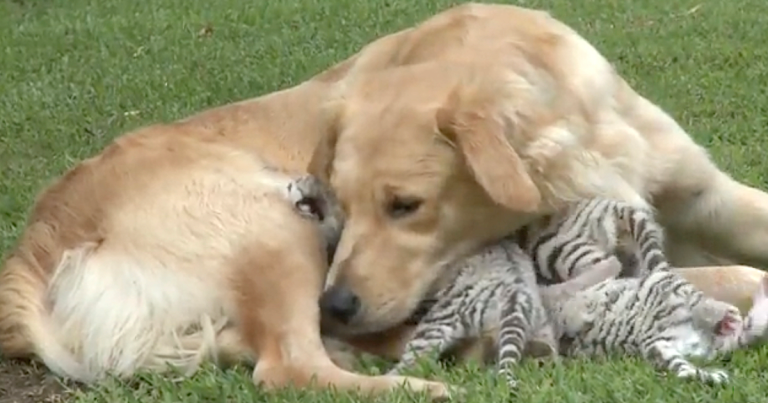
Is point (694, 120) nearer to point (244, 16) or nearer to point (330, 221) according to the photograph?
point (330, 221)

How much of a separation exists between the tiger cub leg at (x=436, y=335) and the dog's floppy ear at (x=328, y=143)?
0.62m

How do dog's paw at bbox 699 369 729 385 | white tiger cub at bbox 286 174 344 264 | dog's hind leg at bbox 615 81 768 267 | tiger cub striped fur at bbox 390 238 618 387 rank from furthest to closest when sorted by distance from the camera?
dog's hind leg at bbox 615 81 768 267 < white tiger cub at bbox 286 174 344 264 < tiger cub striped fur at bbox 390 238 618 387 < dog's paw at bbox 699 369 729 385

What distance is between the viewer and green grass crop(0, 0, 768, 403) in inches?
219

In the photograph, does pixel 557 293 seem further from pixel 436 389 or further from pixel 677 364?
pixel 436 389

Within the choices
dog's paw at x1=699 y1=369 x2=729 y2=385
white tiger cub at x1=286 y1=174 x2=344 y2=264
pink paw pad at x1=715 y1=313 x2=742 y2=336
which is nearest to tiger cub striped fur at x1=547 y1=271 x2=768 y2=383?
pink paw pad at x1=715 y1=313 x2=742 y2=336

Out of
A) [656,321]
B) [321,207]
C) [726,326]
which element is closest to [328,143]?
[321,207]

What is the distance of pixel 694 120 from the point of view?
645 centimetres

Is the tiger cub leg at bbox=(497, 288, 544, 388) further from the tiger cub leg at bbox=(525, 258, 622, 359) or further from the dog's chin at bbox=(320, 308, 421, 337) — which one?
the dog's chin at bbox=(320, 308, 421, 337)

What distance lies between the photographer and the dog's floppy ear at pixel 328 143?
4008 millimetres

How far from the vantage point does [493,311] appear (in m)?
3.51

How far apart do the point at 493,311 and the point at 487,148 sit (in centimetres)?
46

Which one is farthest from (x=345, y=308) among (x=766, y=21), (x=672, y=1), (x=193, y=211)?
(x=672, y=1)

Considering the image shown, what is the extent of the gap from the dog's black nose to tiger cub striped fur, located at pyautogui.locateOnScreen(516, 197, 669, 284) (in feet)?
1.87

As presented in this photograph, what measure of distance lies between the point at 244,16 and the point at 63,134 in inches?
126
